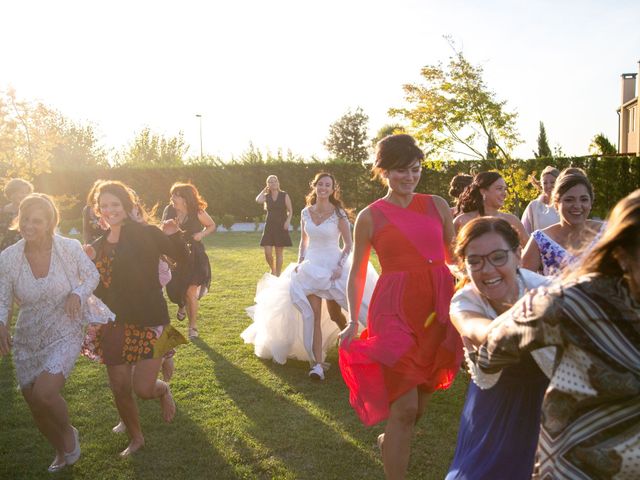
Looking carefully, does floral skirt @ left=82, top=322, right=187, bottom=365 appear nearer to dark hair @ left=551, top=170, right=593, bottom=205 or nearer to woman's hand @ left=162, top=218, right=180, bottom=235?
woman's hand @ left=162, top=218, right=180, bottom=235

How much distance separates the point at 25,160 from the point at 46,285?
77.5 feet

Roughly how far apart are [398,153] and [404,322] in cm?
113

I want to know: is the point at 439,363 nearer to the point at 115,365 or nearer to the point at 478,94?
the point at 115,365

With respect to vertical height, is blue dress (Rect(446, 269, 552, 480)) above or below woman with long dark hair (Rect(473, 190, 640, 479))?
below

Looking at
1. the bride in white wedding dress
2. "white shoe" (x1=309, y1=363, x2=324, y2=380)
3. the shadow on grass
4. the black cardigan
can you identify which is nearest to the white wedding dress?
the bride in white wedding dress

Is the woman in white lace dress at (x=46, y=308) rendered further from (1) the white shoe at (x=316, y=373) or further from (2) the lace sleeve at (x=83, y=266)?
(1) the white shoe at (x=316, y=373)

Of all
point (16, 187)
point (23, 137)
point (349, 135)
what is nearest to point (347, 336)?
point (16, 187)

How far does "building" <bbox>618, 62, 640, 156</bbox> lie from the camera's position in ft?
159

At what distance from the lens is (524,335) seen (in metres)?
1.67

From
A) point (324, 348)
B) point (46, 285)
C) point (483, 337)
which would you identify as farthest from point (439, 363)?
point (324, 348)

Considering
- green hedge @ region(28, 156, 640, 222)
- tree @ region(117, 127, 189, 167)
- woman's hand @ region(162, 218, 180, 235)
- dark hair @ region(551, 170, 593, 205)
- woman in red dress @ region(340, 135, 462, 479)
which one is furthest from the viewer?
tree @ region(117, 127, 189, 167)

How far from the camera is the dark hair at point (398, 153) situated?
436 cm

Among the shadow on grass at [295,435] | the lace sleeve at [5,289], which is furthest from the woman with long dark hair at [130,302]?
the shadow on grass at [295,435]

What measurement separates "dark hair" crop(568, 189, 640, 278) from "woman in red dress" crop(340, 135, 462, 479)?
101 inches
